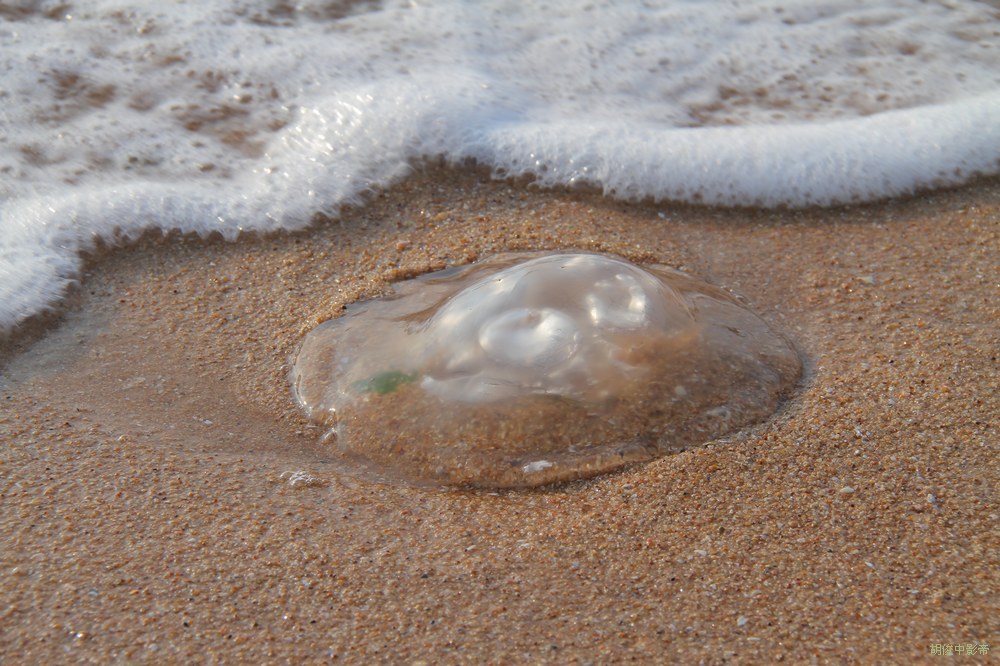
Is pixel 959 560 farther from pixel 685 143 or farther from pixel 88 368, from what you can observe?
pixel 88 368

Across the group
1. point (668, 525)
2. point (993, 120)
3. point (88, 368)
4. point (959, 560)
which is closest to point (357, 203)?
→ point (88, 368)

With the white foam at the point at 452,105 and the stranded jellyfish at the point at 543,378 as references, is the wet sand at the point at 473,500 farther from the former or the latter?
the white foam at the point at 452,105

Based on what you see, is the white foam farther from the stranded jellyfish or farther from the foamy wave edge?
the stranded jellyfish

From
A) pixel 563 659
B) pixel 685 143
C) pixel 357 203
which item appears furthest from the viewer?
pixel 685 143

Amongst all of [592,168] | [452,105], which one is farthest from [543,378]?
[452,105]

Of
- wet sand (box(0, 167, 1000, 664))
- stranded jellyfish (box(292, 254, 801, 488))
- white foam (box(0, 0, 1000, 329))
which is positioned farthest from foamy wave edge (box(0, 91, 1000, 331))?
stranded jellyfish (box(292, 254, 801, 488))

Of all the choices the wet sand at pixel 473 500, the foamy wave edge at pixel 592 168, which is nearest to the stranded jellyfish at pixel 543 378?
the wet sand at pixel 473 500
